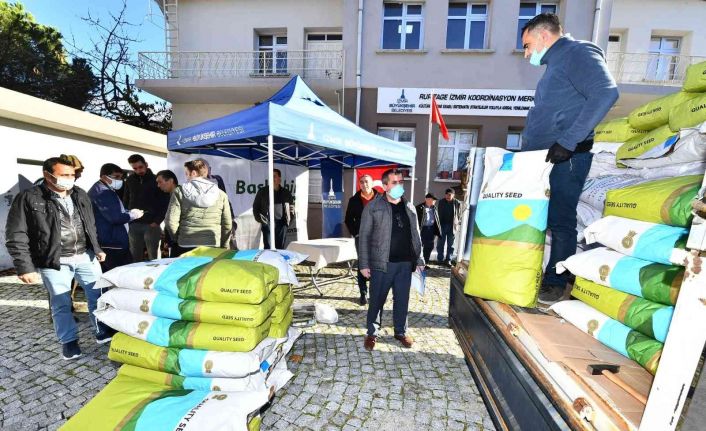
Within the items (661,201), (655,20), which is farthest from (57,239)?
(655,20)

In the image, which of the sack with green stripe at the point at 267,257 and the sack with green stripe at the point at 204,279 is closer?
the sack with green stripe at the point at 204,279

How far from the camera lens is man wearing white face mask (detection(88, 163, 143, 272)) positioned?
11.3 feet

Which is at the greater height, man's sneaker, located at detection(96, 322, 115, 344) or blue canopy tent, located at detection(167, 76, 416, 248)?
blue canopy tent, located at detection(167, 76, 416, 248)

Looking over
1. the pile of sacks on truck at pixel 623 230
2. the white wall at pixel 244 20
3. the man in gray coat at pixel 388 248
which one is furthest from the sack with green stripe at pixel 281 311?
the white wall at pixel 244 20

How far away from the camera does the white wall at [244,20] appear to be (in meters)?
9.34

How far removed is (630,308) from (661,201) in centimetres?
49

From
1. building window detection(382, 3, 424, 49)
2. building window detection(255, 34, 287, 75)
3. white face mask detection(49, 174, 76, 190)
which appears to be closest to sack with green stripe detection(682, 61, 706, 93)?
white face mask detection(49, 174, 76, 190)

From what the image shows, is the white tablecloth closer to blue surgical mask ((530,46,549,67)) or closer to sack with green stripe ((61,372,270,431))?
sack with green stripe ((61,372,270,431))

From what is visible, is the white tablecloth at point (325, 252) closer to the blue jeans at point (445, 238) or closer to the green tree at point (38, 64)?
the blue jeans at point (445, 238)

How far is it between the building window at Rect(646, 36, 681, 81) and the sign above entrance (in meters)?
4.57

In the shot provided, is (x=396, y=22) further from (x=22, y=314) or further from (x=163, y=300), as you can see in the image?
(x=22, y=314)

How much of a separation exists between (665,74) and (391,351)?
1254 centimetres

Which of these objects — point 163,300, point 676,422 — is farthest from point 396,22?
point 676,422

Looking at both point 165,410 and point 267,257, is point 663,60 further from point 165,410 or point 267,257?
point 165,410
